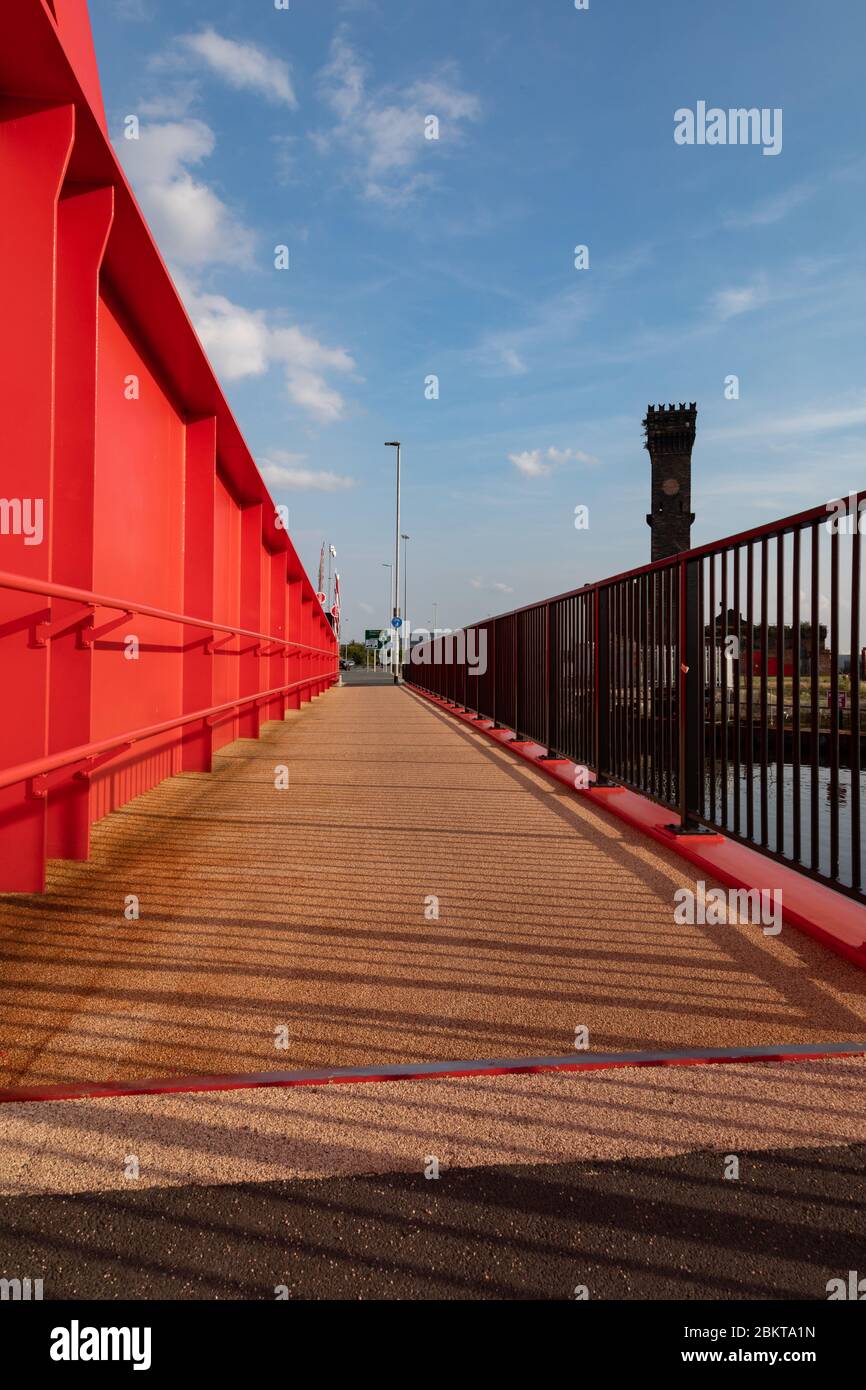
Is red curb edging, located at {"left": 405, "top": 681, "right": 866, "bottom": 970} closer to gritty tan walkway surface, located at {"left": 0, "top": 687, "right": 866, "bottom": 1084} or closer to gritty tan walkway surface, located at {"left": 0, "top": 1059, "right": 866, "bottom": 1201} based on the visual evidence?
gritty tan walkway surface, located at {"left": 0, "top": 687, "right": 866, "bottom": 1084}

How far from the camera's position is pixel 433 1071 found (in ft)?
6.81

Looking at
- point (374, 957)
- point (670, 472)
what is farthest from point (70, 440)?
point (670, 472)

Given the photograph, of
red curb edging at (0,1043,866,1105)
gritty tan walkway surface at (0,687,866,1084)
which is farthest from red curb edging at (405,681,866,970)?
red curb edging at (0,1043,866,1105)

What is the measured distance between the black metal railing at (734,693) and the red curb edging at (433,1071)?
95 centimetres

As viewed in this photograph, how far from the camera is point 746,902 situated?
344cm

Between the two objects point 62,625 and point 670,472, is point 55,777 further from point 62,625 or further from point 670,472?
point 670,472

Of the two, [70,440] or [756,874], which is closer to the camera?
[756,874]

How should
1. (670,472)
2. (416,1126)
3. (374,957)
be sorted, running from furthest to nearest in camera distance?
1. (670,472)
2. (374,957)
3. (416,1126)

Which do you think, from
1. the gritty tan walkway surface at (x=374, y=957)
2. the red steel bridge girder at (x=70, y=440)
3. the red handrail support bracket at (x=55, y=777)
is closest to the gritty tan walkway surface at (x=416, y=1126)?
the gritty tan walkway surface at (x=374, y=957)

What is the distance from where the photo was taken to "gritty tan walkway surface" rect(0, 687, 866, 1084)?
2.25m

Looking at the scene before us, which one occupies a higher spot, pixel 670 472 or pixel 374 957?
pixel 670 472

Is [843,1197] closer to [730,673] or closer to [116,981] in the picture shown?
[116,981]

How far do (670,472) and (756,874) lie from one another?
55481 mm
